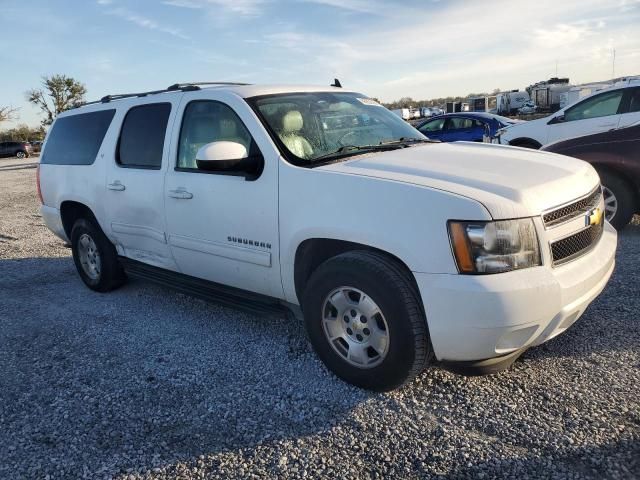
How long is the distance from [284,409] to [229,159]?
1563 millimetres

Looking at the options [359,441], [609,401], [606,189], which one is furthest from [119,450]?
[606,189]

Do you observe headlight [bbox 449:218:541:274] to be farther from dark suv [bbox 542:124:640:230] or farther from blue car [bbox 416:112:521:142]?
blue car [bbox 416:112:521:142]

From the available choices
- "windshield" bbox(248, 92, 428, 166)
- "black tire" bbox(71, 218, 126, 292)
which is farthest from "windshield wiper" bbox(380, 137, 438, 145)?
"black tire" bbox(71, 218, 126, 292)

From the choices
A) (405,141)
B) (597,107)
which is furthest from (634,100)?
(405,141)

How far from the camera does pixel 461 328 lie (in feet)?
8.89

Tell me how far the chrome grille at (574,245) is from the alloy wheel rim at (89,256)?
423 cm

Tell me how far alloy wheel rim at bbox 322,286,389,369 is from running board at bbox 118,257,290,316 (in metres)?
0.56

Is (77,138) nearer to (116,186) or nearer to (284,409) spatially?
(116,186)

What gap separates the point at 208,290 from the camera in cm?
414

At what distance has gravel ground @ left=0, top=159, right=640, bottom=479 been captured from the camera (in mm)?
2568

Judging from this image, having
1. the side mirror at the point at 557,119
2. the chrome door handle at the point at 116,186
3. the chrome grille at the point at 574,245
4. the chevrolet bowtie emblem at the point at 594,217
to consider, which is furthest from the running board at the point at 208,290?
the side mirror at the point at 557,119

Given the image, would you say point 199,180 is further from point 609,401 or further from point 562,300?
point 609,401

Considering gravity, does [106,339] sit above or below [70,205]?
below

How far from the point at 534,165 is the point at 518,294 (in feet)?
3.44
